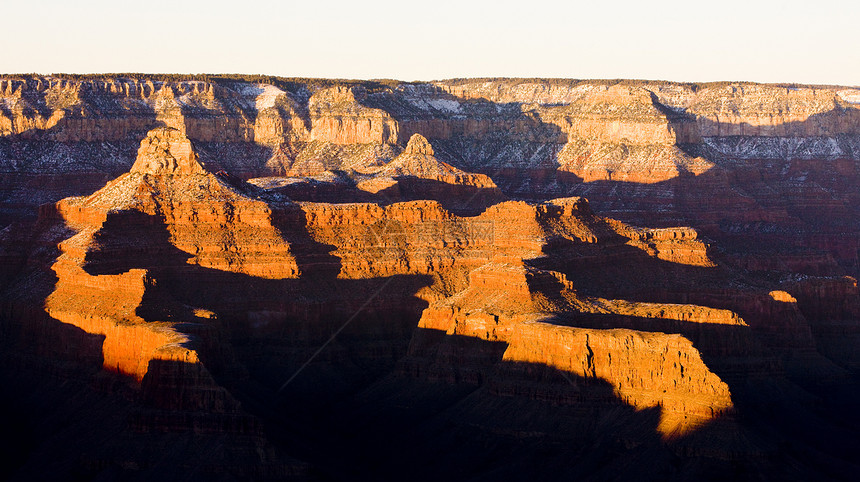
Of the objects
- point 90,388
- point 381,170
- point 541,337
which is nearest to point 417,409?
point 541,337

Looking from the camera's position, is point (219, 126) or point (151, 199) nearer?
point (151, 199)

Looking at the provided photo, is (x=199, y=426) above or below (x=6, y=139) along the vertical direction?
below

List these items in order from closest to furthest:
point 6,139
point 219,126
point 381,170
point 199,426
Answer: point 199,426 < point 381,170 < point 6,139 < point 219,126

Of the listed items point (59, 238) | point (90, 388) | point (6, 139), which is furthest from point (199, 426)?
point (6, 139)

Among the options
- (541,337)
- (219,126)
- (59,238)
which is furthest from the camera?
(219,126)

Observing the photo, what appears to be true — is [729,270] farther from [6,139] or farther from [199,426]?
[6,139]

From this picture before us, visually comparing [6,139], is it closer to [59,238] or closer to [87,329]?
[59,238]
